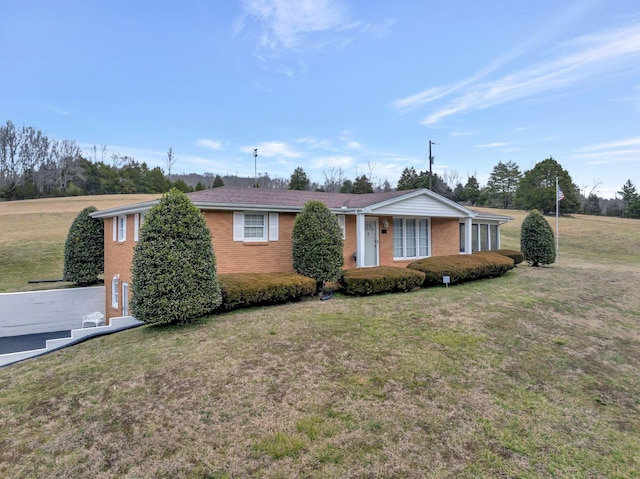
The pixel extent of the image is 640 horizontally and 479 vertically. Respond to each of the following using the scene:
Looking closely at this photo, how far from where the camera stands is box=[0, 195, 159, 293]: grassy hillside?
2152 cm

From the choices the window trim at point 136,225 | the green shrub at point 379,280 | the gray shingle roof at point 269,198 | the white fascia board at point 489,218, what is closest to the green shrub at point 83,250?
the window trim at point 136,225

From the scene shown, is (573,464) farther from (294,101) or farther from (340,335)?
(294,101)

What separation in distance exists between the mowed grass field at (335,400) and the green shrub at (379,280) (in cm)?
253

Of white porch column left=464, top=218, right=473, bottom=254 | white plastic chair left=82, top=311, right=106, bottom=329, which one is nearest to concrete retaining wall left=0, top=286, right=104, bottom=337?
white plastic chair left=82, top=311, right=106, bottom=329

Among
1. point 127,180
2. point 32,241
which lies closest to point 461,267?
point 32,241

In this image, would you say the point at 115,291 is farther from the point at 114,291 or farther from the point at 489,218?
the point at 489,218

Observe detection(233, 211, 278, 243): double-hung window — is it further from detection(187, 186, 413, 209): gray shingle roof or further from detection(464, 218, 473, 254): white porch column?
detection(464, 218, 473, 254): white porch column

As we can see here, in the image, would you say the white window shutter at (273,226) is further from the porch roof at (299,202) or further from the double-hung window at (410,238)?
the double-hung window at (410,238)

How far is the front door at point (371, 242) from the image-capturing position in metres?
14.9

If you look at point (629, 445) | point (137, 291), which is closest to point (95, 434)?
point (137, 291)

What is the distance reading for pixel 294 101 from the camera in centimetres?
2241

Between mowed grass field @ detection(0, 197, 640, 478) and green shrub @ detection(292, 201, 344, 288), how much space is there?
284 centimetres

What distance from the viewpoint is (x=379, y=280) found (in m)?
11.4

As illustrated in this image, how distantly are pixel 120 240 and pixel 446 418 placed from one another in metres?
13.4
